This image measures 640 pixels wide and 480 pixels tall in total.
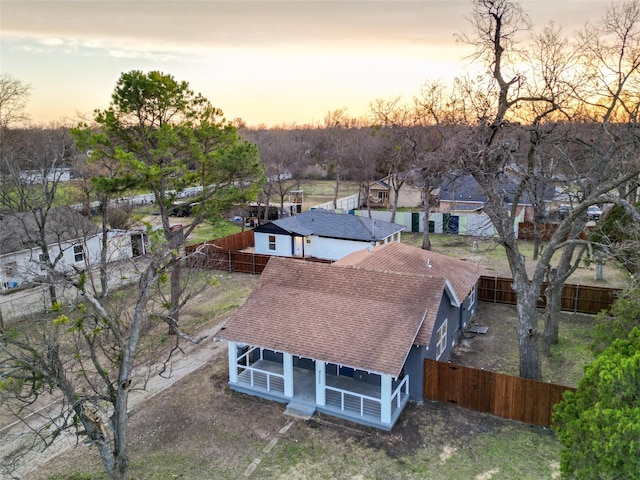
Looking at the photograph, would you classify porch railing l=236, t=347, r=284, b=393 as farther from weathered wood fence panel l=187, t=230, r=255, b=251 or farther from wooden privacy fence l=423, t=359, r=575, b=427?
weathered wood fence panel l=187, t=230, r=255, b=251

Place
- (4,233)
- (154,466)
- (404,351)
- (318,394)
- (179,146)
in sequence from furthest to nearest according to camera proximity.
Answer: (4,233)
(179,146)
(318,394)
(404,351)
(154,466)

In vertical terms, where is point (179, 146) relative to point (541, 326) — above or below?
above

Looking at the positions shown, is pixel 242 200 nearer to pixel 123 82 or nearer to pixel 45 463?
pixel 123 82

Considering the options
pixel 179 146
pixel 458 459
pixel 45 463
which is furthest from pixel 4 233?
pixel 458 459

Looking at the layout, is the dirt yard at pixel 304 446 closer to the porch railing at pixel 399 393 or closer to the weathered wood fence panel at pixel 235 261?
the porch railing at pixel 399 393

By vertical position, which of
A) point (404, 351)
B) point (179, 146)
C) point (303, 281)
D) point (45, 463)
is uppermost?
point (179, 146)

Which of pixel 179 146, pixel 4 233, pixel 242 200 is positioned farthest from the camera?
pixel 4 233

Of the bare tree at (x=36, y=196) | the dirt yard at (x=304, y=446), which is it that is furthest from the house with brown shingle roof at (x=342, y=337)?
the bare tree at (x=36, y=196)

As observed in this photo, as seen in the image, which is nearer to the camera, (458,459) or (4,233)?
(458,459)
